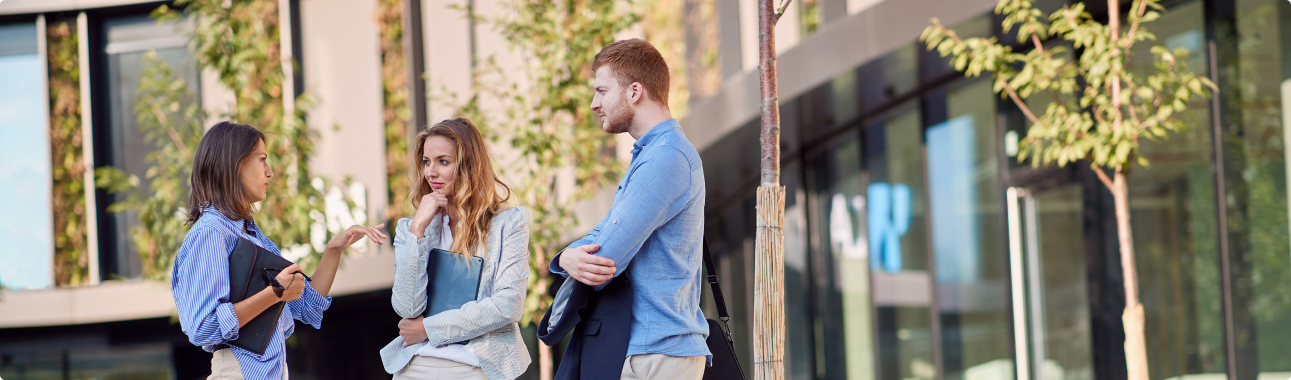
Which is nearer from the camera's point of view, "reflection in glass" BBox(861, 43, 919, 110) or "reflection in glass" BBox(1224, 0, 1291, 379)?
"reflection in glass" BBox(1224, 0, 1291, 379)

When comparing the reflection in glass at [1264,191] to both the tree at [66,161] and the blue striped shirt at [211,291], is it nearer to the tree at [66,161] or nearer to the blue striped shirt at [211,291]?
the blue striped shirt at [211,291]

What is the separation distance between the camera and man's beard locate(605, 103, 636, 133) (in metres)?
1.93

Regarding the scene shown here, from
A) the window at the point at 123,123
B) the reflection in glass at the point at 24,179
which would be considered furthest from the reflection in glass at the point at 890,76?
the reflection in glass at the point at 24,179

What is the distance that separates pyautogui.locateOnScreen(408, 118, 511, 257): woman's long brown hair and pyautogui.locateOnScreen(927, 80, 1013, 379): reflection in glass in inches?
174

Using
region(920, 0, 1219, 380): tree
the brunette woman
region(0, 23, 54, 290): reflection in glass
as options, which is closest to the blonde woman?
the brunette woman

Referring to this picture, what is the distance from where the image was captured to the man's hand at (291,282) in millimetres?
2174

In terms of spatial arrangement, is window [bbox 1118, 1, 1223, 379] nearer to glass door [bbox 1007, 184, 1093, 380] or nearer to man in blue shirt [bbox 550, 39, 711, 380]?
glass door [bbox 1007, 184, 1093, 380]

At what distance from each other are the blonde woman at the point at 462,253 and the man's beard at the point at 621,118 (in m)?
0.49

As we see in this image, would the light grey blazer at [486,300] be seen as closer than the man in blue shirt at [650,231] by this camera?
No

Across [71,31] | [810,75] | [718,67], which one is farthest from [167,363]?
[810,75]

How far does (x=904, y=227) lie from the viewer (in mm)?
6516

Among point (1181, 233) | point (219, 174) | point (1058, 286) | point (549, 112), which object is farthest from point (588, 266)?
point (1058, 286)

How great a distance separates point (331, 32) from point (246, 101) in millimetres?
1881

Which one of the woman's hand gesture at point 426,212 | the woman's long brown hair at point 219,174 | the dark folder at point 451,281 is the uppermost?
the woman's long brown hair at point 219,174
